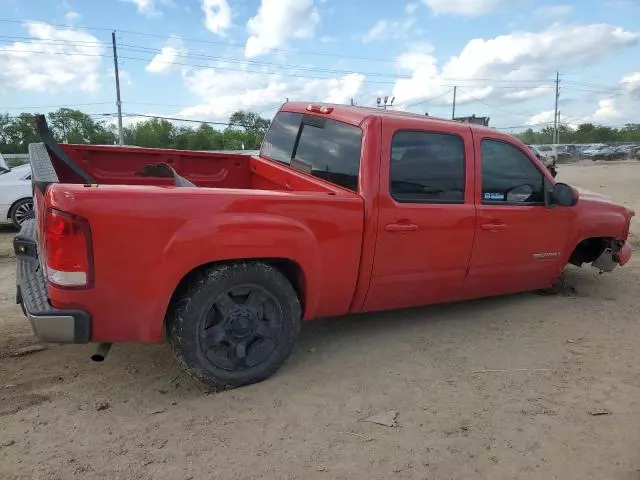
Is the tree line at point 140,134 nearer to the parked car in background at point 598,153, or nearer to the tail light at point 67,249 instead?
the parked car in background at point 598,153

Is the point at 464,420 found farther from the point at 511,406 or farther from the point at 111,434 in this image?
the point at 111,434

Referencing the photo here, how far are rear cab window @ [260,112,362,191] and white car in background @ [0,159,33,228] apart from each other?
20.7 feet

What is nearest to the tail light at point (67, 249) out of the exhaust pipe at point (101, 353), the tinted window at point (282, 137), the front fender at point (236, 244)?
the front fender at point (236, 244)

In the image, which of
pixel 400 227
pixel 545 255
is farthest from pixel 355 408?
pixel 545 255

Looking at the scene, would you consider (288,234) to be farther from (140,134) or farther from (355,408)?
(140,134)

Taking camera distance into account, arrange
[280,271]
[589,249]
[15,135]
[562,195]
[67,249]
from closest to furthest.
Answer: [67,249] → [280,271] → [562,195] → [589,249] → [15,135]

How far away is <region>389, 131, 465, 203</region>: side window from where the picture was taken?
3852mm

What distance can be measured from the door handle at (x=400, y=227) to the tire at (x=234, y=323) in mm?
845

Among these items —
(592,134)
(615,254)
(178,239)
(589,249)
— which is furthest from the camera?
(592,134)

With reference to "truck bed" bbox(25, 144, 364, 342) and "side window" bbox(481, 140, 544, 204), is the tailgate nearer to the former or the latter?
"truck bed" bbox(25, 144, 364, 342)

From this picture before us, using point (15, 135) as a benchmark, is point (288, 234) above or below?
below

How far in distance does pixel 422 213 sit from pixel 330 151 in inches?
33.7

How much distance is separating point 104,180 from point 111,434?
2.83m

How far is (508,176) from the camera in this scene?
4469mm
